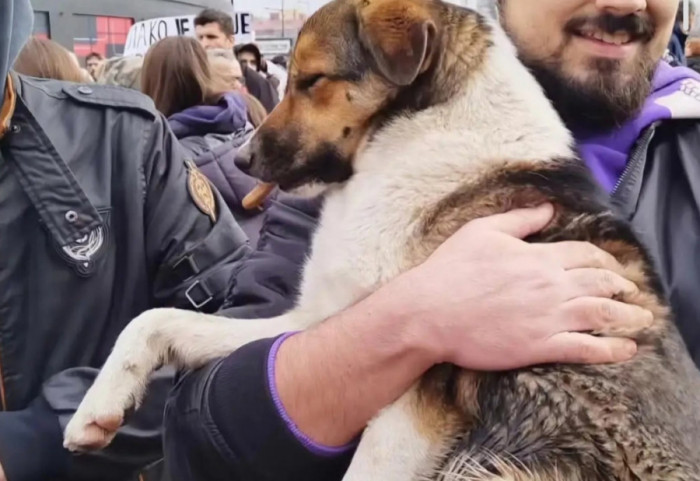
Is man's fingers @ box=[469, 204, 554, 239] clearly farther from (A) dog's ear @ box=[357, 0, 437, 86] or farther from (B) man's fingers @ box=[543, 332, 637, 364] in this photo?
(A) dog's ear @ box=[357, 0, 437, 86]

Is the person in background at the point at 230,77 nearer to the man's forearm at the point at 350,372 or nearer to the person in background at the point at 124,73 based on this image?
the person in background at the point at 124,73

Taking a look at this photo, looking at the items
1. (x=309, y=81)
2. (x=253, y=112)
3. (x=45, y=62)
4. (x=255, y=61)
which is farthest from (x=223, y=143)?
(x=255, y=61)

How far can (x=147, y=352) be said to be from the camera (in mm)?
1748

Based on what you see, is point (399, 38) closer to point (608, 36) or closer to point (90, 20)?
point (608, 36)

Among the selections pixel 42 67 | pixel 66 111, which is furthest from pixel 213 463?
pixel 42 67

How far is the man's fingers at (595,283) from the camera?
1.51 meters

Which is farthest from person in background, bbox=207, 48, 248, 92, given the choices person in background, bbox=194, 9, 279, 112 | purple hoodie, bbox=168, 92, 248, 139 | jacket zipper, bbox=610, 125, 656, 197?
jacket zipper, bbox=610, 125, 656, 197

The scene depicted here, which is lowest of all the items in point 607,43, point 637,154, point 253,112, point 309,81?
point 253,112

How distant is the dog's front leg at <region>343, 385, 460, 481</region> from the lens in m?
1.51

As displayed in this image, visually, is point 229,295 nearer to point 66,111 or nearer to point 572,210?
point 66,111

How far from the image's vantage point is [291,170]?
6.31 ft

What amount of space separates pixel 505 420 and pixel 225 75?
13.9 ft

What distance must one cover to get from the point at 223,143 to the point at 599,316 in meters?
3.05

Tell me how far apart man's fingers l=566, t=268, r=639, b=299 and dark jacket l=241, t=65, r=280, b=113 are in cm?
661
